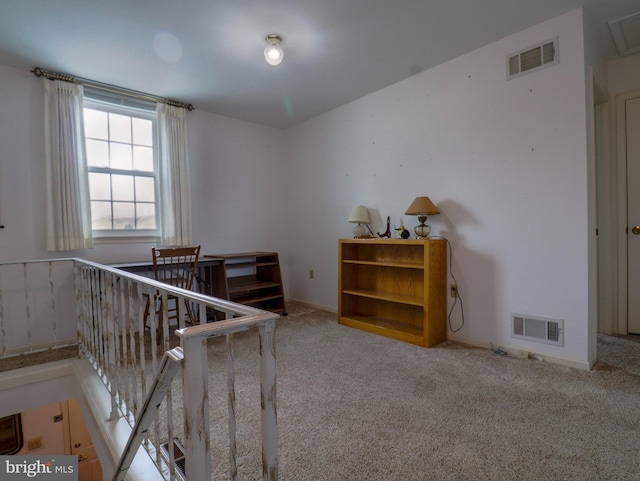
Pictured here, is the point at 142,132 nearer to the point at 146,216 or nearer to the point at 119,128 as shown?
the point at 119,128

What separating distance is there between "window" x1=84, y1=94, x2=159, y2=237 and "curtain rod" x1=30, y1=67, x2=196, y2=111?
0.40 feet

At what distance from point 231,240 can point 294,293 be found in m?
1.19

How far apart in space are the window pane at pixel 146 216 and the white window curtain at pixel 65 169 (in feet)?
1.61

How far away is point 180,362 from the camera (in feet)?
2.43

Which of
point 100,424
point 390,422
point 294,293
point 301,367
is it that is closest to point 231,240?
point 294,293

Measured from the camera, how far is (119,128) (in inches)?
129

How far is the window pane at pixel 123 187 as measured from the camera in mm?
3260

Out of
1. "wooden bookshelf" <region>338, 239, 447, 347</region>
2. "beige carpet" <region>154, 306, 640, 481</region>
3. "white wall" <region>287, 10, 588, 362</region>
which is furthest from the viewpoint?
"wooden bookshelf" <region>338, 239, 447, 347</region>

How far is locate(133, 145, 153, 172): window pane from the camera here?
3.39 metres

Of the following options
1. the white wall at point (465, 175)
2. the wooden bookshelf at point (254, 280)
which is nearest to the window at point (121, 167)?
the white wall at point (465, 175)

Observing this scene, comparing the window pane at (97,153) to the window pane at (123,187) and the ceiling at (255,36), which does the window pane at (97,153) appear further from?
the ceiling at (255,36)

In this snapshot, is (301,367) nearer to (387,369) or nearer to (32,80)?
(387,369)

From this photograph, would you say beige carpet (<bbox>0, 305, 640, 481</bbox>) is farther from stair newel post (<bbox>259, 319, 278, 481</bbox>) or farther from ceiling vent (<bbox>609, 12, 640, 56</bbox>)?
ceiling vent (<bbox>609, 12, 640, 56</bbox>)

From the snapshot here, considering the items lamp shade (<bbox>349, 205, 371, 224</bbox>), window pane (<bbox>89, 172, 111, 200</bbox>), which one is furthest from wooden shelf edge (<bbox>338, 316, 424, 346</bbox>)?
window pane (<bbox>89, 172, 111, 200</bbox>)
